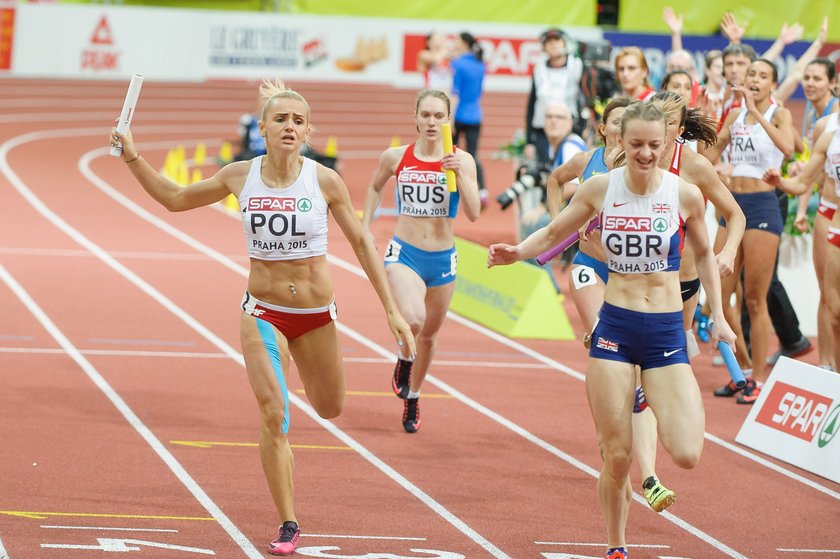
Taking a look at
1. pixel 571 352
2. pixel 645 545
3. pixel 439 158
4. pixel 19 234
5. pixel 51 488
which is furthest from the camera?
pixel 19 234

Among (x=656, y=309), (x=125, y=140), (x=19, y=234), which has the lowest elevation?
(x=19, y=234)

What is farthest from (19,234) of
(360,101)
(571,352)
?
(360,101)

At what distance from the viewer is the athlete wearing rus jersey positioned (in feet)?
30.4

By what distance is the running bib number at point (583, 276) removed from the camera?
7.79 m

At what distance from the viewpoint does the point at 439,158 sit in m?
8.88

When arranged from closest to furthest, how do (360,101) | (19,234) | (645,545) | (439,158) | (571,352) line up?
(645,545)
(439,158)
(571,352)
(19,234)
(360,101)

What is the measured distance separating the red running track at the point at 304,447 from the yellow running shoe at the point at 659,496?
0.35 meters

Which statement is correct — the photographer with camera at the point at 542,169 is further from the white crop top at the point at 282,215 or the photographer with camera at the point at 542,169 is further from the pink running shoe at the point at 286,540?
the pink running shoe at the point at 286,540

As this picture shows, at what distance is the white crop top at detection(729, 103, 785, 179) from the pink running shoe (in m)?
4.96

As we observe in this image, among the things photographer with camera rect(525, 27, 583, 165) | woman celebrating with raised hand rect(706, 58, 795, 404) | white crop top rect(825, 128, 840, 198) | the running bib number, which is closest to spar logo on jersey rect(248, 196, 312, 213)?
the running bib number

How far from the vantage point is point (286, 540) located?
6277 millimetres

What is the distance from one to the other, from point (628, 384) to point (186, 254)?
10339 mm

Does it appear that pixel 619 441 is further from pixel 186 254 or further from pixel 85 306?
pixel 186 254

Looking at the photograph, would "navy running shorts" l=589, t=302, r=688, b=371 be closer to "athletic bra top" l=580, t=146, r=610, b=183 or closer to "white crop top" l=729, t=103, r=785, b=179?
"athletic bra top" l=580, t=146, r=610, b=183
